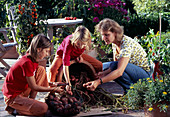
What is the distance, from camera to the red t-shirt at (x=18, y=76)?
304 centimetres

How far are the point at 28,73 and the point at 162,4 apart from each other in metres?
7.64

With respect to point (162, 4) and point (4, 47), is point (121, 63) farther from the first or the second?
point (162, 4)

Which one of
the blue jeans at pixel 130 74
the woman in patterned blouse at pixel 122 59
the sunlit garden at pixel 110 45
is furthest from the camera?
the blue jeans at pixel 130 74

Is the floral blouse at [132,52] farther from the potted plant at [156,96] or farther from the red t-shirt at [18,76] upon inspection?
the red t-shirt at [18,76]

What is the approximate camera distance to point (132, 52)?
362 cm

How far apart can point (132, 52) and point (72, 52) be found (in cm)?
73

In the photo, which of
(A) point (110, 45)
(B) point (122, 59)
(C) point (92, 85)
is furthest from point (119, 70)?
(A) point (110, 45)

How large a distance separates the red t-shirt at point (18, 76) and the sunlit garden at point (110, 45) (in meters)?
0.33

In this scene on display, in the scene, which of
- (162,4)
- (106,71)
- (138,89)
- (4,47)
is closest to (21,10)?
(4,47)

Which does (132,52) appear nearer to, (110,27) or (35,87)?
(110,27)

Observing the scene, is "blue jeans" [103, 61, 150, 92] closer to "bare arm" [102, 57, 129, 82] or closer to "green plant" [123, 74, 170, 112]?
"bare arm" [102, 57, 129, 82]

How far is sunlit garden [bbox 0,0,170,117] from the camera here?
291 cm

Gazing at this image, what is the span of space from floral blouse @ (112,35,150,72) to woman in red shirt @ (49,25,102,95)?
40 centimetres

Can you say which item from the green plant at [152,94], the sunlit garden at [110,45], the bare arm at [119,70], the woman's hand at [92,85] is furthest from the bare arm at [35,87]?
the green plant at [152,94]
